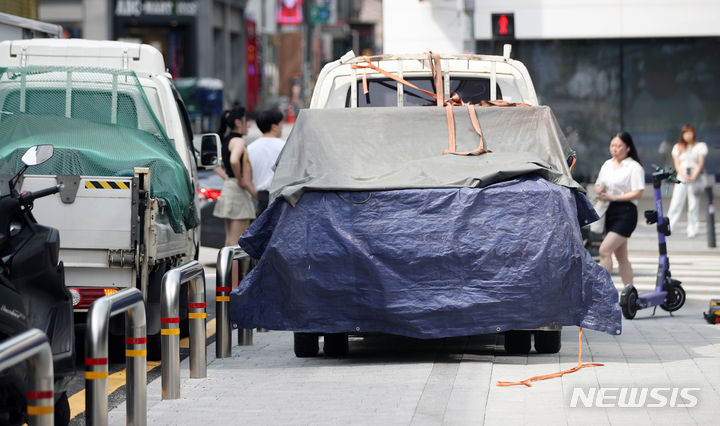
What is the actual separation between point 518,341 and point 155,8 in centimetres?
4573

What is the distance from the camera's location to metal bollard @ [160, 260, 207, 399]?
745 cm

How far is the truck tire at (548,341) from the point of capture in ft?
30.3

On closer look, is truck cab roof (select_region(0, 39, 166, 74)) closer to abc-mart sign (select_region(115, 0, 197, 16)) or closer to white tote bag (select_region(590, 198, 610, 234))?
white tote bag (select_region(590, 198, 610, 234))

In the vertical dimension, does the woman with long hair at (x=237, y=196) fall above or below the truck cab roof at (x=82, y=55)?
below

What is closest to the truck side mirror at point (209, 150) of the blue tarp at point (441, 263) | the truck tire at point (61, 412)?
the blue tarp at point (441, 263)

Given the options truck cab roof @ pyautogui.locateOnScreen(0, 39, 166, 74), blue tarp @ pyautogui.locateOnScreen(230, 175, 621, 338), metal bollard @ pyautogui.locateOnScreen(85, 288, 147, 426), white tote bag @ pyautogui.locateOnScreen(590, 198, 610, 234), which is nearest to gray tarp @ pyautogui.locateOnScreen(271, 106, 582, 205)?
blue tarp @ pyautogui.locateOnScreen(230, 175, 621, 338)

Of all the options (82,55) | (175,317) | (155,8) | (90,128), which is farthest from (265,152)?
(155,8)

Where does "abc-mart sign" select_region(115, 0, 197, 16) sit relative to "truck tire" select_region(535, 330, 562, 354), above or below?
above

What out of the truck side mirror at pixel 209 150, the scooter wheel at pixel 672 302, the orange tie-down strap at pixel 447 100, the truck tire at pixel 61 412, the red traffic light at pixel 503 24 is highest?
the red traffic light at pixel 503 24

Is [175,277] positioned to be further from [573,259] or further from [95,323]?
[573,259]

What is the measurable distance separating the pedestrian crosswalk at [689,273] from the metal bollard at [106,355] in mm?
8672

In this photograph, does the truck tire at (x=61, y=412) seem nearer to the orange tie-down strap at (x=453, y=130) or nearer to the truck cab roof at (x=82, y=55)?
the orange tie-down strap at (x=453, y=130)

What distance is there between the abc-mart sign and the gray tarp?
143 feet

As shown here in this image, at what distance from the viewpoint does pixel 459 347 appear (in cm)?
986
